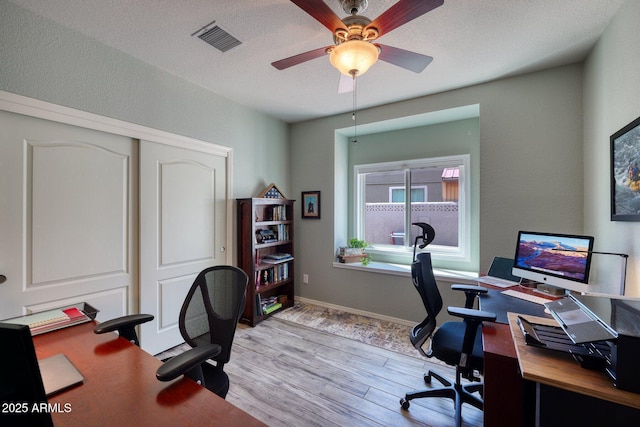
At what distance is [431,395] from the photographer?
1.80 meters

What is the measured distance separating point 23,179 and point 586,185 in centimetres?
435

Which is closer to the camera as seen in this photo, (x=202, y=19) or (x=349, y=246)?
(x=202, y=19)

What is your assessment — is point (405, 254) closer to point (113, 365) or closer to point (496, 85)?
point (496, 85)

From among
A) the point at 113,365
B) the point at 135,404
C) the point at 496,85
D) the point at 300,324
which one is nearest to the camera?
the point at 135,404

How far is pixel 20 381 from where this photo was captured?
21.8 inches

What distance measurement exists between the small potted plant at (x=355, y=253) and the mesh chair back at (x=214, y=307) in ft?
7.66

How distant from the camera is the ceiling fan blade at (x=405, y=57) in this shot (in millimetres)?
1640

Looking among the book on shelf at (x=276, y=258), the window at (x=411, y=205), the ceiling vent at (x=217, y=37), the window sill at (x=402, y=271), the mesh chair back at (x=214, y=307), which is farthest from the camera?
the book on shelf at (x=276, y=258)

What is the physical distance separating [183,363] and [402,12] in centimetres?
187

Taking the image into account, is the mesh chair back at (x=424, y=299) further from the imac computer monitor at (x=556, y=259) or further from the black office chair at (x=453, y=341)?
the imac computer monitor at (x=556, y=259)

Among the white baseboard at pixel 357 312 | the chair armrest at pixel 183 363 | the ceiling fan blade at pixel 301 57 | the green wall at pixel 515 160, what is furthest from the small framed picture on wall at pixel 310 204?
the chair armrest at pixel 183 363

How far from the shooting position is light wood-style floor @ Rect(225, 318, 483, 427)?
1.77m

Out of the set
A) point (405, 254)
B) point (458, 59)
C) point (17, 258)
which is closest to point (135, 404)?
point (17, 258)

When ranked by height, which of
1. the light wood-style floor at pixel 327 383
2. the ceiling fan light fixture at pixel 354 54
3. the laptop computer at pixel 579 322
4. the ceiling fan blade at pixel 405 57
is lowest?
the light wood-style floor at pixel 327 383
